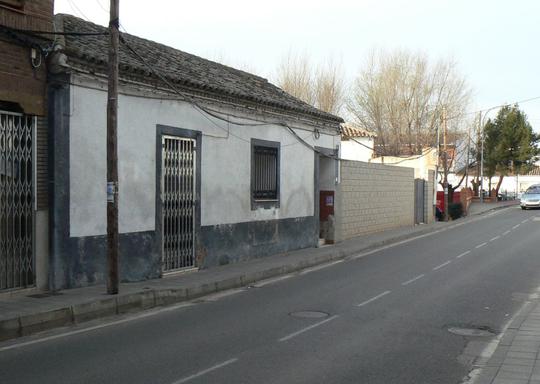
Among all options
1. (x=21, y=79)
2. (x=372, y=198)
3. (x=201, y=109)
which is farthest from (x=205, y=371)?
(x=372, y=198)

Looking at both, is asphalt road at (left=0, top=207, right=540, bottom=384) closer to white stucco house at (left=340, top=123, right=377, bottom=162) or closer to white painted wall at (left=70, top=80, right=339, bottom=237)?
white painted wall at (left=70, top=80, right=339, bottom=237)

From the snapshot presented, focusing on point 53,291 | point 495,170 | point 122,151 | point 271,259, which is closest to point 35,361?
point 53,291

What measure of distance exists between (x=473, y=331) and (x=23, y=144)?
737cm

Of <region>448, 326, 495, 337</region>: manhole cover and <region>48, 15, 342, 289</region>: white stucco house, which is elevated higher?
<region>48, 15, 342, 289</region>: white stucco house

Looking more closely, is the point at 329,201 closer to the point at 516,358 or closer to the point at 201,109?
the point at 201,109

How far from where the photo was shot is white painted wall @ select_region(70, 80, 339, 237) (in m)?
10.1

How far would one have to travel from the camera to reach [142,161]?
11.5m

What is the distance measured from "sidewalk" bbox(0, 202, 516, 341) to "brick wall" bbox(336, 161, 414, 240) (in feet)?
16.9

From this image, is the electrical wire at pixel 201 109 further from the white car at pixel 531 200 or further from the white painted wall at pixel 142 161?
the white car at pixel 531 200

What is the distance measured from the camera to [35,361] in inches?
248

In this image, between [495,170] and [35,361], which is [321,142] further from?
[495,170]

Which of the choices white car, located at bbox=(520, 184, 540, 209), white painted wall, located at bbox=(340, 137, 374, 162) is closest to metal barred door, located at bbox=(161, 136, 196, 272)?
white painted wall, located at bbox=(340, 137, 374, 162)

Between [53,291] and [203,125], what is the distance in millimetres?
5235

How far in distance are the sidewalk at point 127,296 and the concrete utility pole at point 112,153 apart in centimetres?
46
